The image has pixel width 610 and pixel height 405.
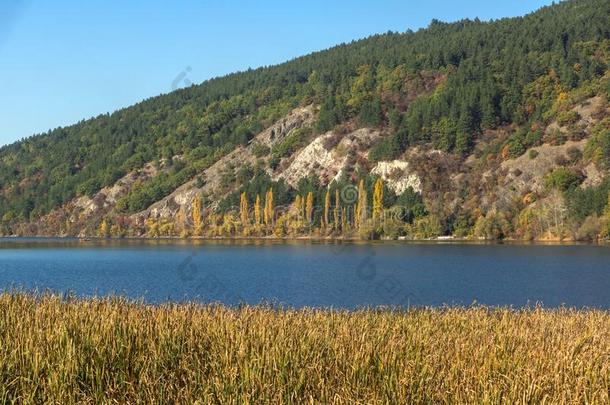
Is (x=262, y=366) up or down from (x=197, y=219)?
down

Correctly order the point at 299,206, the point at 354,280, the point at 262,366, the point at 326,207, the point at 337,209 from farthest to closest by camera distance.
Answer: the point at 299,206
the point at 337,209
the point at 326,207
the point at 354,280
the point at 262,366

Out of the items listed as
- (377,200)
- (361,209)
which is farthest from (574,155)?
(361,209)

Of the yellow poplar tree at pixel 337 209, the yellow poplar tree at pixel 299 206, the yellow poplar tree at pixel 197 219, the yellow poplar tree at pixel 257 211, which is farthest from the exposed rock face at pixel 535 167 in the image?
the yellow poplar tree at pixel 197 219

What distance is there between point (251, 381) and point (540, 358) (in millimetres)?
4679

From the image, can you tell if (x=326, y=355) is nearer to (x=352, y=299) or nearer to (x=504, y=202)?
(x=352, y=299)

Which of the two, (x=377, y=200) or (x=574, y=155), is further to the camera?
(x=377, y=200)

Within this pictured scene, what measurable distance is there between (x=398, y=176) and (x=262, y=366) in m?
163

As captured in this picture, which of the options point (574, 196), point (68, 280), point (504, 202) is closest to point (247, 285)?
point (68, 280)

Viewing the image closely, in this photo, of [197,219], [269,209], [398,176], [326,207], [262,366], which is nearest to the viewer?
Result: [262,366]

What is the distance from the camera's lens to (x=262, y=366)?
9750mm

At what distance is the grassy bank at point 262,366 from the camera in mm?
9102

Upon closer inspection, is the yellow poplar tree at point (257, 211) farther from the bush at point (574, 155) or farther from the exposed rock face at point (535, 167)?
the bush at point (574, 155)

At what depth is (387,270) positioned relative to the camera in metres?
68.9

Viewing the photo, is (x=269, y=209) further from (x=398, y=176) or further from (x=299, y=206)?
(x=398, y=176)
